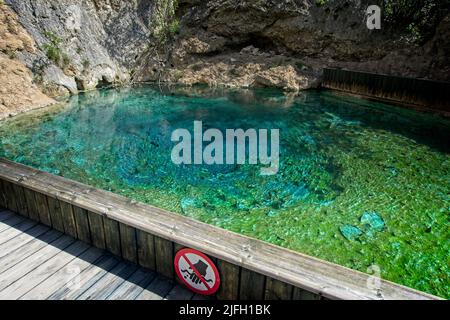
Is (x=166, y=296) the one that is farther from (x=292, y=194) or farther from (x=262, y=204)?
(x=292, y=194)

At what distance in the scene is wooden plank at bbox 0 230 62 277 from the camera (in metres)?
3.71

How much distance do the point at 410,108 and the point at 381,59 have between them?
10.9ft

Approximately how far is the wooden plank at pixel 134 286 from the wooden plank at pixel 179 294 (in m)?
0.30

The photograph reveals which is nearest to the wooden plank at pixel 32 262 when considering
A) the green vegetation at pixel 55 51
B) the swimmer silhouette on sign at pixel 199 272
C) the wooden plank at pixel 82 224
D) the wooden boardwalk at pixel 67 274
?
the wooden boardwalk at pixel 67 274

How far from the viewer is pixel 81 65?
601 inches

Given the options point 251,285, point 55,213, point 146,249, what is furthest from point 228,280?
point 55,213

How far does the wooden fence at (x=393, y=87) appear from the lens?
12547mm

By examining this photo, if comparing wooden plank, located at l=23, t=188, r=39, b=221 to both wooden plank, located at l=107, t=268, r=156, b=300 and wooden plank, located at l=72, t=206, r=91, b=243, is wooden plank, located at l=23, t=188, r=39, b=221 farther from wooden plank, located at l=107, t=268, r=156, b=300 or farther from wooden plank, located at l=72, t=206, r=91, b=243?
wooden plank, located at l=107, t=268, r=156, b=300

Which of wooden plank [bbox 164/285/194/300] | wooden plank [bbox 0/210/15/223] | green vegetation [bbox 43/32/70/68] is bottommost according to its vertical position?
wooden plank [bbox 164/285/194/300]

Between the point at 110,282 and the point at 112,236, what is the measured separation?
0.55m

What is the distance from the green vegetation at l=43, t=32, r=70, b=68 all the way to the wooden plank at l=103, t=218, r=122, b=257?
13342mm

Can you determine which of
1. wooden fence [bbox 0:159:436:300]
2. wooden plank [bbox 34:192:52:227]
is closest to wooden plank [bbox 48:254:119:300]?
wooden fence [bbox 0:159:436:300]

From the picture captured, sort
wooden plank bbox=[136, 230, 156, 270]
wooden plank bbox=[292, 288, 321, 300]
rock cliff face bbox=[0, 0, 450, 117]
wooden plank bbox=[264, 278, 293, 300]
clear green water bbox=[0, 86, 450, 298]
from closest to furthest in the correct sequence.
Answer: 1. wooden plank bbox=[292, 288, 321, 300]
2. wooden plank bbox=[264, 278, 293, 300]
3. wooden plank bbox=[136, 230, 156, 270]
4. clear green water bbox=[0, 86, 450, 298]
5. rock cliff face bbox=[0, 0, 450, 117]

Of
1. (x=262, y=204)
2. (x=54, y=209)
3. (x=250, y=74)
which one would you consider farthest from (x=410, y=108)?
(x=54, y=209)
